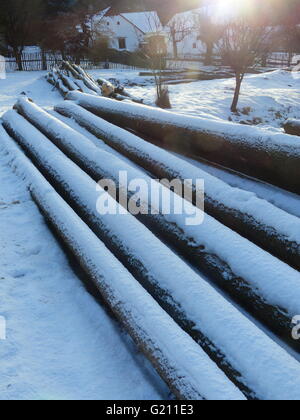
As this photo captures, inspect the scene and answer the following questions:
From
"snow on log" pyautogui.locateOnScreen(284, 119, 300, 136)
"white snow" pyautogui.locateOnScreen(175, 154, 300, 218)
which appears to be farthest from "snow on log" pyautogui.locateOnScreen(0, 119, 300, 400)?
"snow on log" pyautogui.locateOnScreen(284, 119, 300, 136)

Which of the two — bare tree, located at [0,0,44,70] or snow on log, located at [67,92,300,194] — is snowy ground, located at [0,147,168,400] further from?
bare tree, located at [0,0,44,70]

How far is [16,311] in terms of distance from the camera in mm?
2779

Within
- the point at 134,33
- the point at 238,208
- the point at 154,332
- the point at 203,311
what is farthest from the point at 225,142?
the point at 134,33

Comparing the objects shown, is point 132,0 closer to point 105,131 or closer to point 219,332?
point 105,131

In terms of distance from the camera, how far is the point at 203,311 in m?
2.32

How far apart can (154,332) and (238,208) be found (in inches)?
68.3

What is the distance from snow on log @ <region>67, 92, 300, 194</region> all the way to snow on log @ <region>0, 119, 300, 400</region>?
2.11 metres

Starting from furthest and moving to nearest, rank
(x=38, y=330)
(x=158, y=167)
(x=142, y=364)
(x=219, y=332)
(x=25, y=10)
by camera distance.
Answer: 1. (x=25, y=10)
2. (x=158, y=167)
3. (x=38, y=330)
4. (x=142, y=364)
5. (x=219, y=332)

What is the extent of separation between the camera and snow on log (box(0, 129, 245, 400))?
74.1 inches

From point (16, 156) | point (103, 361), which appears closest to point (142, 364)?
point (103, 361)

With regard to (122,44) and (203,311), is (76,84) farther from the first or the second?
(122,44)

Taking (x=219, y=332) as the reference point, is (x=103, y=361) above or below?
below

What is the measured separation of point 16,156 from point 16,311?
353 cm

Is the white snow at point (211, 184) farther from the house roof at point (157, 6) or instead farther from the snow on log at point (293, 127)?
the house roof at point (157, 6)
